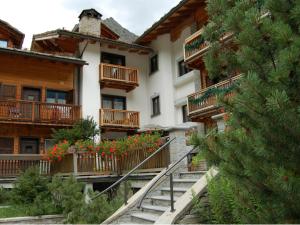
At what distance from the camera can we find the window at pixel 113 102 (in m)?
27.4

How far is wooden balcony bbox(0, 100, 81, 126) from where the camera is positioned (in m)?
22.3

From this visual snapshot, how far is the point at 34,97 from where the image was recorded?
25.1 meters

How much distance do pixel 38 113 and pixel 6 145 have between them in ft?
9.38

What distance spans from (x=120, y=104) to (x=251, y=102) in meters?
24.4

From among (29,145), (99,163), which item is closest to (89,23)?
(29,145)

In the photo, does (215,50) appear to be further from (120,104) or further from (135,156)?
A: (120,104)

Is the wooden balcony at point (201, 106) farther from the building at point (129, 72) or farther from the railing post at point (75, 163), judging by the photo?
the railing post at point (75, 163)

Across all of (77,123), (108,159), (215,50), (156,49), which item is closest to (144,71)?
(156,49)

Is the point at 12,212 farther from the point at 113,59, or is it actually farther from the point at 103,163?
the point at 113,59

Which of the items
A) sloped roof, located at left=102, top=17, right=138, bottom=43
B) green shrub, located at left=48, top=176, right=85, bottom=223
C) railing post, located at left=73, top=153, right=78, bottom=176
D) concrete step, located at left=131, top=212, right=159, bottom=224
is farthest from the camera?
sloped roof, located at left=102, top=17, right=138, bottom=43

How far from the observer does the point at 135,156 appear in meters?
15.9

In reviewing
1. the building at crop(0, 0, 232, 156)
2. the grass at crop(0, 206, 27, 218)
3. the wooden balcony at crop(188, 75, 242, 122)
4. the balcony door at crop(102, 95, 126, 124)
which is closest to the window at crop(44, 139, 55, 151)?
the building at crop(0, 0, 232, 156)

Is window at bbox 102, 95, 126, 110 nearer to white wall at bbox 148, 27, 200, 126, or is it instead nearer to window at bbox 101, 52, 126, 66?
white wall at bbox 148, 27, 200, 126

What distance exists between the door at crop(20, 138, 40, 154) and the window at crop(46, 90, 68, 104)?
9.52 feet
